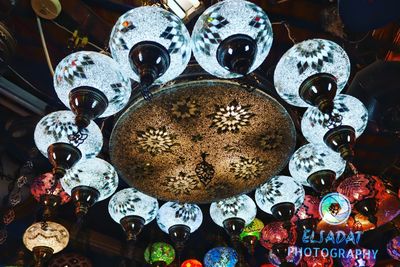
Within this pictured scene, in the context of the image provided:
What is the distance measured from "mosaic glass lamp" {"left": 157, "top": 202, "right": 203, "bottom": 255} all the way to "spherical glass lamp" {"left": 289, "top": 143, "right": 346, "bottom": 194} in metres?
0.72

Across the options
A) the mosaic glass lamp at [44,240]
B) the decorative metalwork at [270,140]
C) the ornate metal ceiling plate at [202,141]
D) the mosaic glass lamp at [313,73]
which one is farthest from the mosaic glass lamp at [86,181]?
the mosaic glass lamp at [313,73]

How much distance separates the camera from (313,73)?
1465 millimetres

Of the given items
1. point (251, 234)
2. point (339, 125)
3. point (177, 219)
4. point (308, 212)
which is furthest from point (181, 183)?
point (251, 234)

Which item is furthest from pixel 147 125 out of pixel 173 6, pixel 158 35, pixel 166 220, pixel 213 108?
pixel 166 220

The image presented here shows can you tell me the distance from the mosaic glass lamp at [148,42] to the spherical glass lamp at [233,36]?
9 cm

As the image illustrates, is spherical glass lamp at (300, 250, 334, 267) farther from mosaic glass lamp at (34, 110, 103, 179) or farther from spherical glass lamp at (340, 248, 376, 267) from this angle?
mosaic glass lamp at (34, 110, 103, 179)

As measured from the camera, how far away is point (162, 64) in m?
1.35

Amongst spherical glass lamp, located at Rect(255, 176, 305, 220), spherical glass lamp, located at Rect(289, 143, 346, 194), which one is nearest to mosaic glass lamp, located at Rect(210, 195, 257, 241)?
spherical glass lamp, located at Rect(255, 176, 305, 220)

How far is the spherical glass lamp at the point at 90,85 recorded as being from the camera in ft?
4.82

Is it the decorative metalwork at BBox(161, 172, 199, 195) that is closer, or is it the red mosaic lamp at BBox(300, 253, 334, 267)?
the decorative metalwork at BBox(161, 172, 199, 195)

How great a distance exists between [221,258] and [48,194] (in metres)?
1.57

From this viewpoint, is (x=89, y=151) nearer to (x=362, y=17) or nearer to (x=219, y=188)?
(x=219, y=188)

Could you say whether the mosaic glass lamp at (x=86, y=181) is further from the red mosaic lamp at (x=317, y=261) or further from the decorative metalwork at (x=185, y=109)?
the red mosaic lamp at (x=317, y=261)

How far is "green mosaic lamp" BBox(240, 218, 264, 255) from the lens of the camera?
8.97 feet
